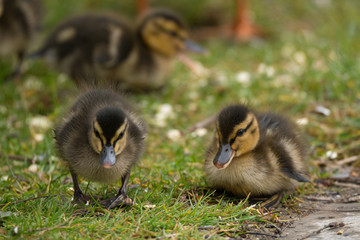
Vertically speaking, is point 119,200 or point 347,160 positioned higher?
point 347,160

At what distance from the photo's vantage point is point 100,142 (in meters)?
2.70

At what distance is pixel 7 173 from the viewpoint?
11.2ft

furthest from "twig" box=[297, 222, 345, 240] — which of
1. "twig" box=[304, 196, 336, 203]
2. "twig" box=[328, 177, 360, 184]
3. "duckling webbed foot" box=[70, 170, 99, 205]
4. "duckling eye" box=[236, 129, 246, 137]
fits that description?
"duckling webbed foot" box=[70, 170, 99, 205]

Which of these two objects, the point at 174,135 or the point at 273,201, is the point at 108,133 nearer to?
the point at 273,201

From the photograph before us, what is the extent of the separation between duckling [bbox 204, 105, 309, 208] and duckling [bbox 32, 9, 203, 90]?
7.64 feet

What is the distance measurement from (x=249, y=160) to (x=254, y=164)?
0.11 ft

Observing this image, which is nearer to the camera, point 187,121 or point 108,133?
point 108,133

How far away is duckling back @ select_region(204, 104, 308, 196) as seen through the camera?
291cm

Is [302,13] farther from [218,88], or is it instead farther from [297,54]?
[218,88]

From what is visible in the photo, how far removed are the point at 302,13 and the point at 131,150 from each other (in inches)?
222

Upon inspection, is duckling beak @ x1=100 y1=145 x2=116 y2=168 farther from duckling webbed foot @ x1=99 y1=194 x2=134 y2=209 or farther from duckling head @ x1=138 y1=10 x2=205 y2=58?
duckling head @ x1=138 y1=10 x2=205 y2=58

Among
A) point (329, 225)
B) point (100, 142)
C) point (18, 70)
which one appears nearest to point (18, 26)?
point (18, 70)

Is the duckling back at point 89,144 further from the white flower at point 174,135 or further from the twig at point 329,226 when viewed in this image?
the white flower at point 174,135

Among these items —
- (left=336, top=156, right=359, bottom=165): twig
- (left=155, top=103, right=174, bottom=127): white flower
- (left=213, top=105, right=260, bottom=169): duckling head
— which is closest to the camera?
(left=213, top=105, right=260, bottom=169): duckling head
